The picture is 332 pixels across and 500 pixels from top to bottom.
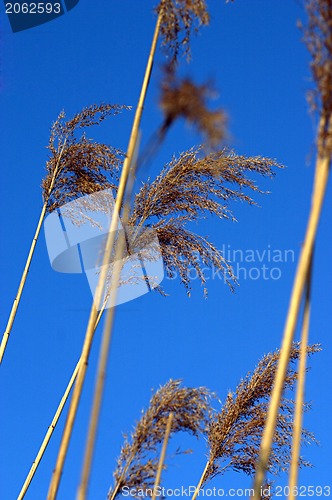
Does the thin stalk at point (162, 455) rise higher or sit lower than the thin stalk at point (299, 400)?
higher

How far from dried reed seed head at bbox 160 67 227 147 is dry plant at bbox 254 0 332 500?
446mm

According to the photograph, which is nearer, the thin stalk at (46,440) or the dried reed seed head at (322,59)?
the dried reed seed head at (322,59)

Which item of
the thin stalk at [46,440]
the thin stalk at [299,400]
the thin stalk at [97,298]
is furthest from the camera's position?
the thin stalk at [46,440]

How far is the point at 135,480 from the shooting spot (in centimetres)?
294

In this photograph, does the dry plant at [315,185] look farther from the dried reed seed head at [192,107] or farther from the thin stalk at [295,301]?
the dried reed seed head at [192,107]

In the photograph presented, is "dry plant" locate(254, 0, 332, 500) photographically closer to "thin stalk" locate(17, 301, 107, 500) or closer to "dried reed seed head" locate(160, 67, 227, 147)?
"dried reed seed head" locate(160, 67, 227, 147)

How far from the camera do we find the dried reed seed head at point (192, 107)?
2.08m

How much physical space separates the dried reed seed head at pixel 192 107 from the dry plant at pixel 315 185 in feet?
1.46

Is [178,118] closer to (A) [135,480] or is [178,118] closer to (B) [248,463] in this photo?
(A) [135,480]

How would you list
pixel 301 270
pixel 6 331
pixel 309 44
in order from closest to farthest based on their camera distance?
pixel 301 270, pixel 309 44, pixel 6 331

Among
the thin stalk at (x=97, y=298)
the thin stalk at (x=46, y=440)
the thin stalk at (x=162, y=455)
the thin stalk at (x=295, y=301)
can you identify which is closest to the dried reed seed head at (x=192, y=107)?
the thin stalk at (x=97, y=298)

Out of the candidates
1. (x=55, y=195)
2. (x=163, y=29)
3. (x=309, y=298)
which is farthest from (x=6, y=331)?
(x=309, y=298)

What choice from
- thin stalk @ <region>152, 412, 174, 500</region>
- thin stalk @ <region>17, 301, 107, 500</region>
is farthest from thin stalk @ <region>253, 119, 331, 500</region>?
thin stalk @ <region>17, 301, 107, 500</region>

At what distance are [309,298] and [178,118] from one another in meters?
0.67
